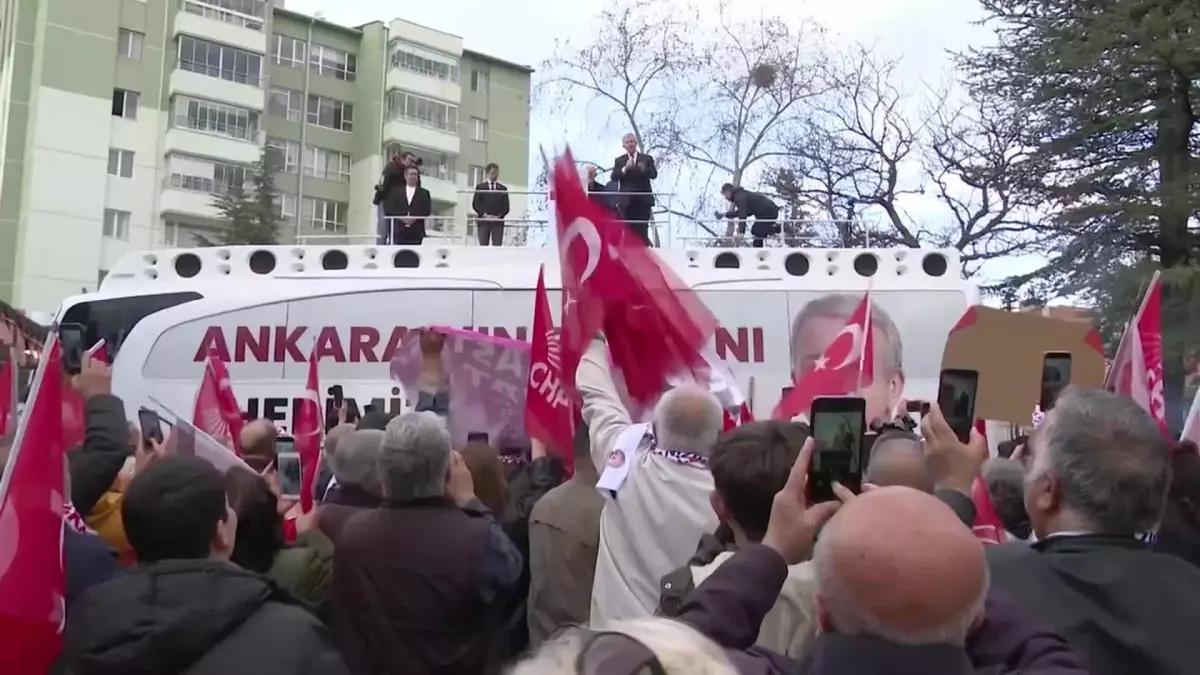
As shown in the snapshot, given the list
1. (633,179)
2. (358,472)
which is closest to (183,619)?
(358,472)

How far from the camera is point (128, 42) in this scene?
46.2 m

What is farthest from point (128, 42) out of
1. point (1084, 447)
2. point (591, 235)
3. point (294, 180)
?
point (1084, 447)

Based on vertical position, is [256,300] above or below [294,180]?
below

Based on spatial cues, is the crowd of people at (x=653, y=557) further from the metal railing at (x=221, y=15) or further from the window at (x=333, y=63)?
the window at (x=333, y=63)

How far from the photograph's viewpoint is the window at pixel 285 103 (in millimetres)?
52719

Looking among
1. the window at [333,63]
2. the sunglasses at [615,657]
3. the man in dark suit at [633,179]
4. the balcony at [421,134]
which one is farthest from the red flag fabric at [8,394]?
the window at [333,63]

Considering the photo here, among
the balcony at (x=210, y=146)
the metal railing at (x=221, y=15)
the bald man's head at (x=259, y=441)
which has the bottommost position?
the bald man's head at (x=259, y=441)

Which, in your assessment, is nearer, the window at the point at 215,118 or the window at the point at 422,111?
the window at the point at 215,118

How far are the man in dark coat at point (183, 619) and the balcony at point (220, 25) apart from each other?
48.4 m

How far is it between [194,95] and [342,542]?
155 ft

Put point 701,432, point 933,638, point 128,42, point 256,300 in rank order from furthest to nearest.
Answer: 1. point 128,42
2. point 256,300
3. point 701,432
4. point 933,638

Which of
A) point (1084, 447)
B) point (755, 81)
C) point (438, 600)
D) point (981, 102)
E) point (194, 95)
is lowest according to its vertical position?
point (438, 600)

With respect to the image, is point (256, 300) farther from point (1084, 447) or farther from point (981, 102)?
point (981, 102)

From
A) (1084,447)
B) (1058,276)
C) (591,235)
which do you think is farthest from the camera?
(1058,276)
